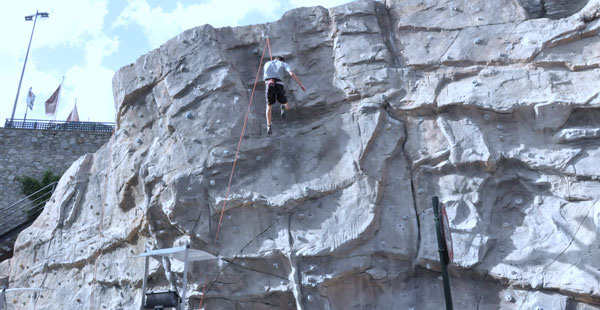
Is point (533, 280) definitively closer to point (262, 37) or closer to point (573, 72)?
point (573, 72)

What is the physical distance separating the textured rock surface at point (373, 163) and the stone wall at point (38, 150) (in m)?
9.12

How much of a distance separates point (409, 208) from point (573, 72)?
2677mm

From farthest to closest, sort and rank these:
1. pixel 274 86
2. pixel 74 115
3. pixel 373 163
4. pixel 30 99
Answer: pixel 30 99
pixel 74 115
pixel 274 86
pixel 373 163

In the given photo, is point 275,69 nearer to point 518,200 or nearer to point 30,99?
point 518,200

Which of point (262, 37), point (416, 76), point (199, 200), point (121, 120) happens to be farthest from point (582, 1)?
point (121, 120)

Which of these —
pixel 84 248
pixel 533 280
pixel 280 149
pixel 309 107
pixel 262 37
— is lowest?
pixel 533 280

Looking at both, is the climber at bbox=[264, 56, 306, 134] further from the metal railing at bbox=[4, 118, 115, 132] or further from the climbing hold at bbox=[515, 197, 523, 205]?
the metal railing at bbox=[4, 118, 115, 132]

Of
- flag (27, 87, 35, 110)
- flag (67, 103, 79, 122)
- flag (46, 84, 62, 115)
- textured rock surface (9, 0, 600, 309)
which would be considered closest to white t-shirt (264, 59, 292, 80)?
textured rock surface (9, 0, 600, 309)

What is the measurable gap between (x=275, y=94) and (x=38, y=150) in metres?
11.9

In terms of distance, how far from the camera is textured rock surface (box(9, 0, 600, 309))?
7.06 m

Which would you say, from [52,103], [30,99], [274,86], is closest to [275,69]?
[274,86]

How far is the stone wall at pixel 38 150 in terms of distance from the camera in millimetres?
17188

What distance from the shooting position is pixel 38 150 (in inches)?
691

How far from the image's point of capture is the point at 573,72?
24.9 feet
